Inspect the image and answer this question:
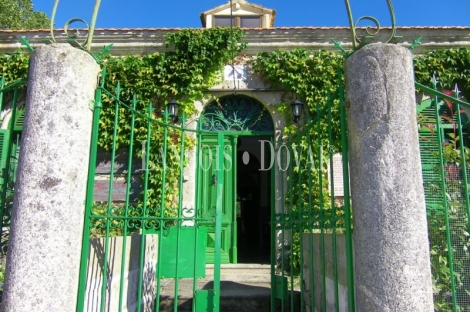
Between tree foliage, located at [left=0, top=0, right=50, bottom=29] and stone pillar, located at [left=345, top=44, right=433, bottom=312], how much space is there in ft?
59.1

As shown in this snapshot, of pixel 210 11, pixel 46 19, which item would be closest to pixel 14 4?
pixel 46 19

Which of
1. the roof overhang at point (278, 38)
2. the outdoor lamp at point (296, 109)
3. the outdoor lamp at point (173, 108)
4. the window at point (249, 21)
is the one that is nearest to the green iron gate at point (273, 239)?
the outdoor lamp at point (173, 108)

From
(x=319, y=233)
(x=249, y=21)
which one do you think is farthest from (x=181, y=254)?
(x=249, y=21)

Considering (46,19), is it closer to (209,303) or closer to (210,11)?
(210,11)

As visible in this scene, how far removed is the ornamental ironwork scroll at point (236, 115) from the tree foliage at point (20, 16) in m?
13.2

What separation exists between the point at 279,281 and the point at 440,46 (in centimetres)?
611

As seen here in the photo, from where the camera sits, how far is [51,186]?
2453 mm

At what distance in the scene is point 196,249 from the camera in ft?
10.9

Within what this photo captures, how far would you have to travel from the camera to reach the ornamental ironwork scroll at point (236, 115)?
778 centimetres

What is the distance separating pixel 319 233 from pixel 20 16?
60.3 ft

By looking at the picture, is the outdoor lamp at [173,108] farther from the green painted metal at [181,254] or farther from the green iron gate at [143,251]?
the green painted metal at [181,254]

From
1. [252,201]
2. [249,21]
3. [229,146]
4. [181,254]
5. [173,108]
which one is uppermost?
[249,21]

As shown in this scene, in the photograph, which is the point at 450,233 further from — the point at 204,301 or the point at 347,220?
the point at 204,301

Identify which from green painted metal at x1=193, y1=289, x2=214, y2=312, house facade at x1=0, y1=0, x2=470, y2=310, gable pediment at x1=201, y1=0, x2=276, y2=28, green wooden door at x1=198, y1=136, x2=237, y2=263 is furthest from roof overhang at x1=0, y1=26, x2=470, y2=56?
green painted metal at x1=193, y1=289, x2=214, y2=312
